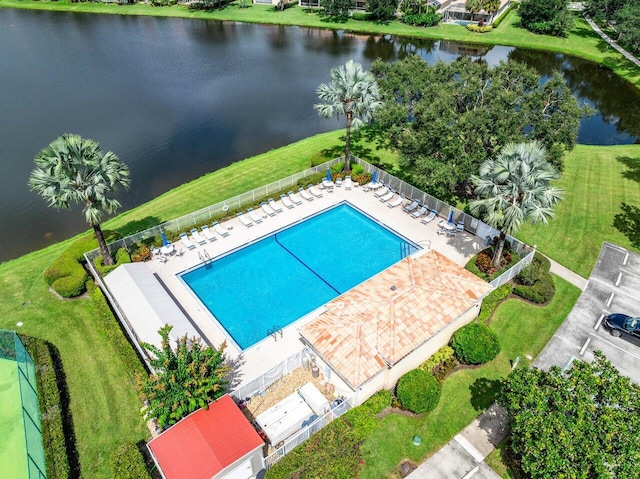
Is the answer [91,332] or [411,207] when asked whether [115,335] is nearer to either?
[91,332]

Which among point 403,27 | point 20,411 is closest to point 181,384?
point 20,411

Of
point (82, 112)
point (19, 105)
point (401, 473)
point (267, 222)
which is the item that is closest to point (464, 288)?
point (401, 473)

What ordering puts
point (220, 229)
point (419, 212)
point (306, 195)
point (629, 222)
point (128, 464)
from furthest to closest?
point (306, 195) → point (419, 212) → point (629, 222) → point (220, 229) → point (128, 464)

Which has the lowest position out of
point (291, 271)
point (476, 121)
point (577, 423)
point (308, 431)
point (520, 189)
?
point (291, 271)

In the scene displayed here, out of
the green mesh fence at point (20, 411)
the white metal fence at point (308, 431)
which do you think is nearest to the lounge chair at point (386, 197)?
the white metal fence at point (308, 431)

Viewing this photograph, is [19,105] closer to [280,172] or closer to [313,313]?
[280,172]

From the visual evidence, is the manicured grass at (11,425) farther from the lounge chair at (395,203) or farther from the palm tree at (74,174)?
the lounge chair at (395,203)
